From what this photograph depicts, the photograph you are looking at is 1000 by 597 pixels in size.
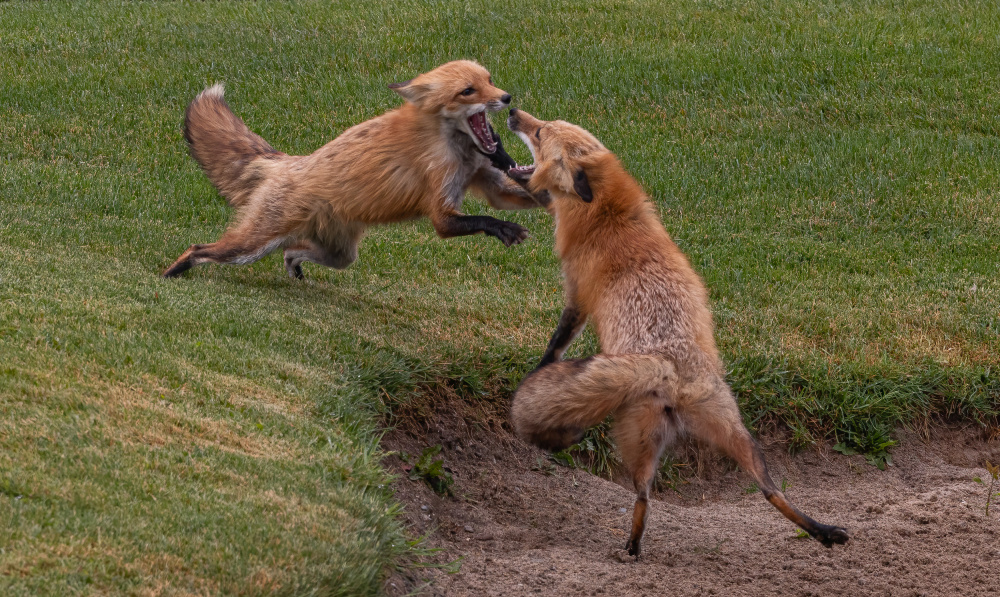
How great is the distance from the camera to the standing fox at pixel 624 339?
15.1ft

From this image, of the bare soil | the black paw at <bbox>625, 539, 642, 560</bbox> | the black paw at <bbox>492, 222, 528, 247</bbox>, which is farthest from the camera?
the black paw at <bbox>492, 222, 528, 247</bbox>

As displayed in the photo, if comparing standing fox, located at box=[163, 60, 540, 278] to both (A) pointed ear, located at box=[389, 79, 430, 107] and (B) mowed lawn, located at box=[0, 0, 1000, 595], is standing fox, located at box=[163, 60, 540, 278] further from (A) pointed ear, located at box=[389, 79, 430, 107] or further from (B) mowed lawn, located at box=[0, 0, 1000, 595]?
(B) mowed lawn, located at box=[0, 0, 1000, 595]

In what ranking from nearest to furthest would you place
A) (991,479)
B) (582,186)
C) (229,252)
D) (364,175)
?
(582,186) < (991,479) < (364,175) < (229,252)

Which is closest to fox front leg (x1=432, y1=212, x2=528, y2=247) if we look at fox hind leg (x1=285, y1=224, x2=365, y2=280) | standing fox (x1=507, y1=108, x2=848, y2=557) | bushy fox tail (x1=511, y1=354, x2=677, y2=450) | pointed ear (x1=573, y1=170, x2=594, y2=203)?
standing fox (x1=507, y1=108, x2=848, y2=557)

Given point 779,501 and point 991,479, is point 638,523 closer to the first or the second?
point 779,501

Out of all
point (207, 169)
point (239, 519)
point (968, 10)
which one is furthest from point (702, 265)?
point (968, 10)

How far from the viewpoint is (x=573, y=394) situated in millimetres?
4516

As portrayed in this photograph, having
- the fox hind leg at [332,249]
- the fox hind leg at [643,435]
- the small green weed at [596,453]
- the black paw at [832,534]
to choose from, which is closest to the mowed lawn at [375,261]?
the fox hind leg at [332,249]

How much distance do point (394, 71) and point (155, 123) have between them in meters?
3.25

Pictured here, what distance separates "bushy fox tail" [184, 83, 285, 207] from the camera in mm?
8148

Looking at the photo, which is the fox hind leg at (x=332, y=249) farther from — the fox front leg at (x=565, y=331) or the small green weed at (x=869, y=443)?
the small green weed at (x=869, y=443)

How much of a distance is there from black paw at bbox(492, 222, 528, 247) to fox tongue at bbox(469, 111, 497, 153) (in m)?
0.79

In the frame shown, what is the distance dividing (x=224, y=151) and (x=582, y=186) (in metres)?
3.82

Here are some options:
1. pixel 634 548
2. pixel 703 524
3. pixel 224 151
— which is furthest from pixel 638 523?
pixel 224 151
